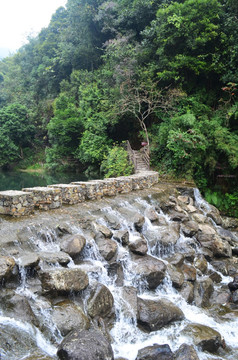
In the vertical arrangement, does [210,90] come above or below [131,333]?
above

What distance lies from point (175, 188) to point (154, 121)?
A: 26.6 ft

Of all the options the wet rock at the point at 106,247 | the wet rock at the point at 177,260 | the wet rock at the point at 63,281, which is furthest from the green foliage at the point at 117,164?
the wet rock at the point at 63,281

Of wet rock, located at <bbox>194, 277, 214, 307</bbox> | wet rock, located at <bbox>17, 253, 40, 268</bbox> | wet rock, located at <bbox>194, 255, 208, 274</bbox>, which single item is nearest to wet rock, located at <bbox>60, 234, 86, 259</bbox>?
wet rock, located at <bbox>17, 253, 40, 268</bbox>

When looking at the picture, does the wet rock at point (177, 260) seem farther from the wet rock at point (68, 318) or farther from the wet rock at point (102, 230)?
the wet rock at point (68, 318)

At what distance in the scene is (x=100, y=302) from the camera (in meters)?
5.11

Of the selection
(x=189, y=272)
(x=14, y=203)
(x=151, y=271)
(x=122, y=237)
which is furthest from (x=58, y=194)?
(x=189, y=272)

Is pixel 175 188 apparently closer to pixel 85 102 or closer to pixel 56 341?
pixel 56 341

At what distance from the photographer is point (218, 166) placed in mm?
14578

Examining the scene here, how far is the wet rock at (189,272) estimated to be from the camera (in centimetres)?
722

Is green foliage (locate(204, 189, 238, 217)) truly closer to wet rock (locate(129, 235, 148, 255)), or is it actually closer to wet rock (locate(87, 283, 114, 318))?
wet rock (locate(129, 235, 148, 255))

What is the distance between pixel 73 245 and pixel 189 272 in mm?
3553

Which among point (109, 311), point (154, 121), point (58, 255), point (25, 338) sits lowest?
point (109, 311)

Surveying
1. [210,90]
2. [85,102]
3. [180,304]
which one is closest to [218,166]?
[210,90]

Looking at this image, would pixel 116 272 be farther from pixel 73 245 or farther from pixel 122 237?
pixel 73 245
